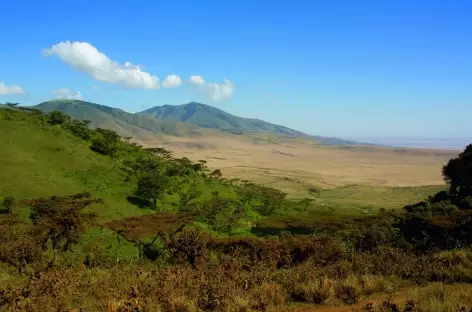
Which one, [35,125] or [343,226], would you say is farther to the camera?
[35,125]

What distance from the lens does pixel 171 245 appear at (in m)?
20.5

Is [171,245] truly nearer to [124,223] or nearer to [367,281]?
[367,281]

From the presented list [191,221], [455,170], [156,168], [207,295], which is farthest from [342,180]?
[207,295]

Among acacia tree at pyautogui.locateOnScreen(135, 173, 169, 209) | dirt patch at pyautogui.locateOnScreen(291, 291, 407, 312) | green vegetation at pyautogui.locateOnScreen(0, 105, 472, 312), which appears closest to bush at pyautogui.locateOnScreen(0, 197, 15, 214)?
green vegetation at pyautogui.locateOnScreen(0, 105, 472, 312)

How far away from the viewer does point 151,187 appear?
49.2 metres

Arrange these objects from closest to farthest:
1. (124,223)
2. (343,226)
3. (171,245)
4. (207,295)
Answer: (207,295) < (171,245) < (124,223) < (343,226)

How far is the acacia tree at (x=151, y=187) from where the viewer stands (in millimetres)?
49156

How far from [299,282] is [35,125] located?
2380 inches

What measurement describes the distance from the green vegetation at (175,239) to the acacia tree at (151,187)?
0.17 metres

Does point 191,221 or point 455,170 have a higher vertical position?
point 455,170

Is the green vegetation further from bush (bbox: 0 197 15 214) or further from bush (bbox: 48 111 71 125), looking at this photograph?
bush (bbox: 48 111 71 125)

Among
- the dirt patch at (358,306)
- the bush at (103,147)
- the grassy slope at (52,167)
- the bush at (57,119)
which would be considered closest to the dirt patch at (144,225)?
the grassy slope at (52,167)

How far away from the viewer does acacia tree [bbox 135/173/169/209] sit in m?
49.2

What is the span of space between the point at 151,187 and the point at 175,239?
26.6m
